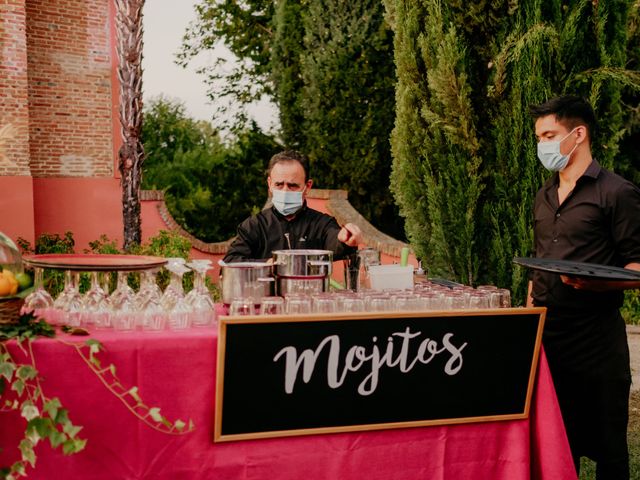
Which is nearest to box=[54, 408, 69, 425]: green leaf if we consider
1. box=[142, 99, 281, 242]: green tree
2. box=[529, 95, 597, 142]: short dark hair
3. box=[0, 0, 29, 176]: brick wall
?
box=[529, 95, 597, 142]: short dark hair

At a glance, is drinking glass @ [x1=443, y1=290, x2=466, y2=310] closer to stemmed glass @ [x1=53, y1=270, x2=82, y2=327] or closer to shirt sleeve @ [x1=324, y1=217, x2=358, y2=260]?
shirt sleeve @ [x1=324, y1=217, x2=358, y2=260]

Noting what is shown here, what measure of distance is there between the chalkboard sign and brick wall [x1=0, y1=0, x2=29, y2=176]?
8.40 m

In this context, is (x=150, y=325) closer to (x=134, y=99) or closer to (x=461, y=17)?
(x=461, y=17)

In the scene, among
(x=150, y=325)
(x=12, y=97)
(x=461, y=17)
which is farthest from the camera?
(x=12, y=97)

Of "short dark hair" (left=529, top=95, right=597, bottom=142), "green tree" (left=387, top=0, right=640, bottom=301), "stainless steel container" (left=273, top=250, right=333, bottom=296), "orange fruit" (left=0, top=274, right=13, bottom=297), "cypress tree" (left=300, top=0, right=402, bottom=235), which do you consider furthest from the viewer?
"cypress tree" (left=300, top=0, right=402, bottom=235)

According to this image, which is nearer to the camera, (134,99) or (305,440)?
(305,440)

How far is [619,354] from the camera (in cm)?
300

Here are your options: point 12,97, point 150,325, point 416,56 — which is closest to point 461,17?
point 416,56

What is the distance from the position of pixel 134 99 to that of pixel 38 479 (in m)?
7.21

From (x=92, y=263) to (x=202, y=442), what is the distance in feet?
2.55

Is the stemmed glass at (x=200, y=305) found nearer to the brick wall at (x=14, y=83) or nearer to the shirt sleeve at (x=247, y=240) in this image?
the shirt sleeve at (x=247, y=240)

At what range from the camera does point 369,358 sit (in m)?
2.63

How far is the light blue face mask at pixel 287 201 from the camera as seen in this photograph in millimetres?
3607

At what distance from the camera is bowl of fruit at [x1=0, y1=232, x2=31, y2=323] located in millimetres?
2367
